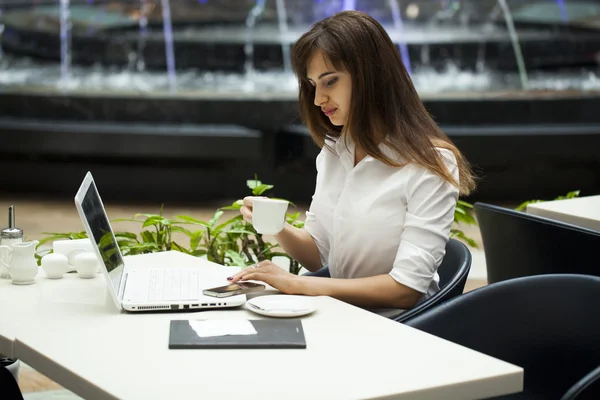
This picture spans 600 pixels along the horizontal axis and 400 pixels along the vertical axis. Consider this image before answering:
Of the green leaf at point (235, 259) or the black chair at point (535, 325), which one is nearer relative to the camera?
the black chair at point (535, 325)

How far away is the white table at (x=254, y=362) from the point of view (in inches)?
63.4

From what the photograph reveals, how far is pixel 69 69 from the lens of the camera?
880 cm

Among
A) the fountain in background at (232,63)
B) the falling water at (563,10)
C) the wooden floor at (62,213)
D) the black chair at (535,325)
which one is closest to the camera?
the black chair at (535,325)

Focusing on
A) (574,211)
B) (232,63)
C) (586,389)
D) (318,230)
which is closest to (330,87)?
(318,230)

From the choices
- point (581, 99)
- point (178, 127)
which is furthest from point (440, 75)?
point (178, 127)

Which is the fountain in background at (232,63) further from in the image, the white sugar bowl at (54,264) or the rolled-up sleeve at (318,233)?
the white sugar bowl at (54,264)

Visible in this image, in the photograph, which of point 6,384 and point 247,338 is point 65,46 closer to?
point 6,384

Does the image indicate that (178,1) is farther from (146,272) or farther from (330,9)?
(146,272)

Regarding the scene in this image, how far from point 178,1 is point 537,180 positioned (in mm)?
4851

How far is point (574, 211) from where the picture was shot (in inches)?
124

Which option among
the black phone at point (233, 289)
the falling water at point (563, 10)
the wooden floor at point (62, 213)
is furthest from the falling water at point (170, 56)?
the black phone at point (233, 289)

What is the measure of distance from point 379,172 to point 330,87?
0.82 feet

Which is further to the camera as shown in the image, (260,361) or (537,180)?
(537,180)

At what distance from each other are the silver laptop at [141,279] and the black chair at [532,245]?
3.29ft
